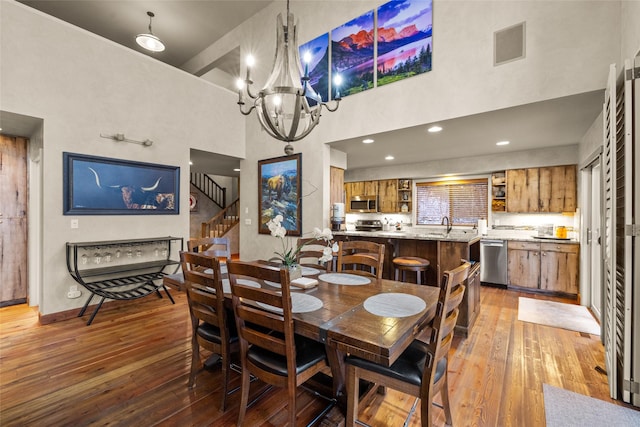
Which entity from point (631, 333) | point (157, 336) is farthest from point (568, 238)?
point (157, 336)

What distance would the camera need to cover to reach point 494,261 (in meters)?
5.11

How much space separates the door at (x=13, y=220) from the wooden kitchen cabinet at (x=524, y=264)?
7704 mm

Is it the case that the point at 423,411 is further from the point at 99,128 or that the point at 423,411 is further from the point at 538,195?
the point at 538,195

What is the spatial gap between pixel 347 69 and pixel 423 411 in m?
4.18

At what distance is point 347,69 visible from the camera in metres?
4.17

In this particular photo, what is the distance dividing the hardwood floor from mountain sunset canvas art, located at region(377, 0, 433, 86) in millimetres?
3300

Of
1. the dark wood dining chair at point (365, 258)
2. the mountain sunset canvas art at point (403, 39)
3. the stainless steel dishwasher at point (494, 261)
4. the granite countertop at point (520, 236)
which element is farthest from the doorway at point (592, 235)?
the dark wood dining chair at point (365, 258)

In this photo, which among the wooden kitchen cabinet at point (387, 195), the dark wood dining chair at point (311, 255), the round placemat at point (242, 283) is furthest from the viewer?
the wooden kitchen cabinet at point (387, 195)

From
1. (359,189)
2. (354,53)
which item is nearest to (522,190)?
(359,189)

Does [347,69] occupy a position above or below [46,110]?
above

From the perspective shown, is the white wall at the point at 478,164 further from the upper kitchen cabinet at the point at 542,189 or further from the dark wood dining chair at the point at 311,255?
the dark wood dining chair at the point at 311,255

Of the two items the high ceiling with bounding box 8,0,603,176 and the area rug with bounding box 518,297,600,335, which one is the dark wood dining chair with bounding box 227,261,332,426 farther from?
→ the area rug with bounding box 518,297,600,335

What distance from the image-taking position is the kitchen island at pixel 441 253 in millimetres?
3143

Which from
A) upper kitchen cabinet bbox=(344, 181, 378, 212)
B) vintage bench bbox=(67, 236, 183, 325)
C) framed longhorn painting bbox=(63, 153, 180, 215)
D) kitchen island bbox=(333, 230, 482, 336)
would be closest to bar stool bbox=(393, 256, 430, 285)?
kitchen island bbox=(333, 230, 482, 336)
